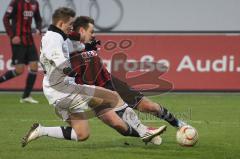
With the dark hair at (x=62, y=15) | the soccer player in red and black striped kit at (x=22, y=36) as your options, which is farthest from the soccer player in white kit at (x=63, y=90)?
the soccer player in red and black striped kit at (x=22, y=36)

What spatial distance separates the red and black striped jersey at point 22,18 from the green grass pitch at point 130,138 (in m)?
1.40

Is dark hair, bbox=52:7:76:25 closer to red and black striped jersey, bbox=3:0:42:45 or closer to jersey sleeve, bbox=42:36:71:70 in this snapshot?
jersey sleeve, bbox=42:36:71:70

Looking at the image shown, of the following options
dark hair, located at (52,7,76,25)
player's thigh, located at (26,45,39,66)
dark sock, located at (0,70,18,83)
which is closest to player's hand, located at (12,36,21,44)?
player's thigh, located at (26,45,39,66)

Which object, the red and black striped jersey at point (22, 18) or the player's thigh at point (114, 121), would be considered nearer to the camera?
the player's thigh at point (114, 121)

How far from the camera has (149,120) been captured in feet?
43.9

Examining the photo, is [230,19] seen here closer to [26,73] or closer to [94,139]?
[26,73]

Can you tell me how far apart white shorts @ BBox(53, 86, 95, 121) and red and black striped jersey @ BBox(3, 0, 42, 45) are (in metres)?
6.31

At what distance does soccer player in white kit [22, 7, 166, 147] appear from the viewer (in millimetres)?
9414

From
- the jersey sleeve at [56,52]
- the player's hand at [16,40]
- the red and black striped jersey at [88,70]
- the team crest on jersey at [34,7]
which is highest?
the jersey sleeve at [56,52]

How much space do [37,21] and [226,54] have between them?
4309 millimetres

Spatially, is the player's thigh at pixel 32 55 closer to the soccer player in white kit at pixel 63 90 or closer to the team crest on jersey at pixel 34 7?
the team crest on jersey at pixel 34 7

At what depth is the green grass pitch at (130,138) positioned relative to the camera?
9570 mm

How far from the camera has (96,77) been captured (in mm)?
10992

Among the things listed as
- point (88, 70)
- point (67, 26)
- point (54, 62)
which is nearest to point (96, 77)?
point (88, 70)
